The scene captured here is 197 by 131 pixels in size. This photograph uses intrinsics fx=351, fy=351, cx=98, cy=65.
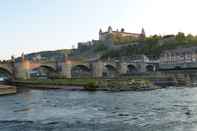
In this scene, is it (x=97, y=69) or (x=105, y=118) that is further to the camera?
(x=97, y=69)

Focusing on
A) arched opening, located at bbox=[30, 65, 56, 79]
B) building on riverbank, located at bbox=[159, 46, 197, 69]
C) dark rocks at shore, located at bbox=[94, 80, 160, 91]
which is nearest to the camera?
dark rocks at shore, located at bbox=[94, 80, 160, 91]

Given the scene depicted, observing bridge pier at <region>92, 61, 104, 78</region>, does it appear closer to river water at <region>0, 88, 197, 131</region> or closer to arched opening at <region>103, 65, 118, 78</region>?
arched opening at <region>103, 65, 118, 78</region>

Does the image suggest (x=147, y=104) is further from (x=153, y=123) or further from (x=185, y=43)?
(x=185, y=43)

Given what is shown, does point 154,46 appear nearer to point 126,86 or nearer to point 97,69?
point 97,69

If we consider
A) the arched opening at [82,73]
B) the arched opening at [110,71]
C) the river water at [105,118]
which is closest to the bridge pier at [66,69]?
the arched opening at [82,73]

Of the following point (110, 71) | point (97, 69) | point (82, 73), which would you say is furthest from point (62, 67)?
point (82, 73)

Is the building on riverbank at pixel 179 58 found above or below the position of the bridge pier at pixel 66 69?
above

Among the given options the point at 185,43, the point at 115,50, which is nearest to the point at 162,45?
the point at 185,43

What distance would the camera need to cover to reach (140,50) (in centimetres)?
17775

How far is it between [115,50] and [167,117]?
16279 centimetres

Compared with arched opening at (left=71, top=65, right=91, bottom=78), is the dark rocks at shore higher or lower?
lower

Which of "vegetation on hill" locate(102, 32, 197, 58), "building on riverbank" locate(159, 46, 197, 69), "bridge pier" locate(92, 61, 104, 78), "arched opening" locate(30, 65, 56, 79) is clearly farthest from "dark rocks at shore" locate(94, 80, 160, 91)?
"vegetation on hill" locate(102, 32, 197, 58)

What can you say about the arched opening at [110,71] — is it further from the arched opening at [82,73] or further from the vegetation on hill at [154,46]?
the vegetation on hill at [154,46]

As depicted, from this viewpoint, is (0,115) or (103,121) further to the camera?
(0,115)
